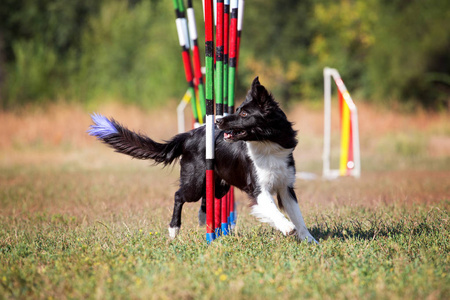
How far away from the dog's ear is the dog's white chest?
1.38 ft

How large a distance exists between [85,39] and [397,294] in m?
28.4

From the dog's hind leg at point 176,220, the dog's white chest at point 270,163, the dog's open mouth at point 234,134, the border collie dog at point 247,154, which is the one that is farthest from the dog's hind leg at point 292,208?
the dog's hind leg at point 176,220

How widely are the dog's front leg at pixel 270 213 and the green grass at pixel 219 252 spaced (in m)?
0.16

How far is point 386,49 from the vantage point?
79.5 feet

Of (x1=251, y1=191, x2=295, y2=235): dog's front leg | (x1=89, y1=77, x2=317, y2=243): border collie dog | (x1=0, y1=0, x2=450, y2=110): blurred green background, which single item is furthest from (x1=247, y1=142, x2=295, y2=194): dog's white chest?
(x1=0, y1=0, x2=450, y2=110): blurred green background

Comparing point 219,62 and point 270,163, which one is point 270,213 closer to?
point 270,163

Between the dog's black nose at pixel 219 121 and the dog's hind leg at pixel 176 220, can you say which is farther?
the dog's hind leg at pixel 176 220

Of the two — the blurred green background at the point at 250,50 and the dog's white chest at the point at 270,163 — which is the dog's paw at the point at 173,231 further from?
the blurred green background at the point at 250,50

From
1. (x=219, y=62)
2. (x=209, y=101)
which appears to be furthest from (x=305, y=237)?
(x=219, y=62)

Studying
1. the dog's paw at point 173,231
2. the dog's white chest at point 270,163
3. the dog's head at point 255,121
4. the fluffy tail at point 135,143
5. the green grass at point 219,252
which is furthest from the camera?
the fluffy tail at point 135,143

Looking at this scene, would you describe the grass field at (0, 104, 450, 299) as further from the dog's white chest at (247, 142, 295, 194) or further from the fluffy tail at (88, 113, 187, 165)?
the fluffy tail at (88, 113, 187, 165)

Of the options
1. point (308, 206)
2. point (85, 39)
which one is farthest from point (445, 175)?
point (85, 39)

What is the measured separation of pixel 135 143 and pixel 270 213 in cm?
178

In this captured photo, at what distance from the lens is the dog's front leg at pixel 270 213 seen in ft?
15.2
